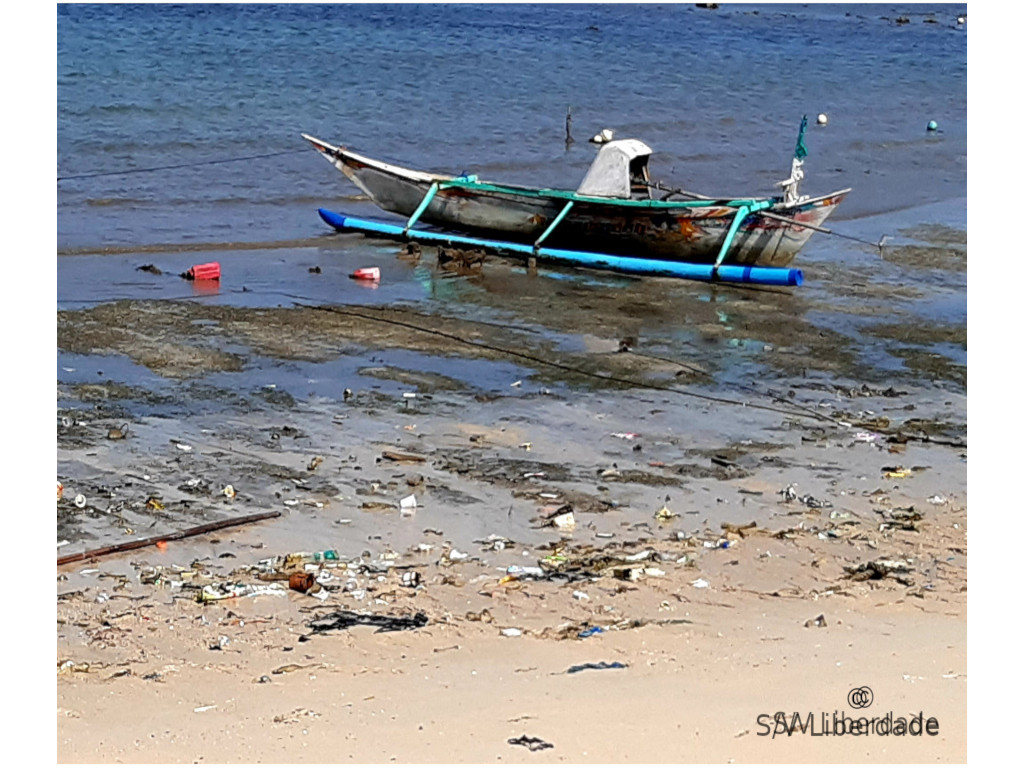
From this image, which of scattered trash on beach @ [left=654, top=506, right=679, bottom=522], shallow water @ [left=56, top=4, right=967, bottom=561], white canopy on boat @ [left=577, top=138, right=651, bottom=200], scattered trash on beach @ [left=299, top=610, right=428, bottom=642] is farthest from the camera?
white canopy on boat @ [left=577, top=138, right=651, bottom=200]

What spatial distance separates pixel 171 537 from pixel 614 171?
8.62 m

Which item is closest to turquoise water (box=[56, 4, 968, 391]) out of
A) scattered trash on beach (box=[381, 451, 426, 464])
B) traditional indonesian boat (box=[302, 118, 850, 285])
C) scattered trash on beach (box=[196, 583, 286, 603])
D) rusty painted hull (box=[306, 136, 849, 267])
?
traditional indonesian boat (box=[302, 118, 850, 285])

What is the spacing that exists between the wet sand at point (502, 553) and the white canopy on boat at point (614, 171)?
3.61m

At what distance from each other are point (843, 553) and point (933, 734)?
219cm

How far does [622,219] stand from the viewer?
14711 mm

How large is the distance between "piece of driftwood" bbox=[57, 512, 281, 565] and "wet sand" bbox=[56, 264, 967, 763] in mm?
75

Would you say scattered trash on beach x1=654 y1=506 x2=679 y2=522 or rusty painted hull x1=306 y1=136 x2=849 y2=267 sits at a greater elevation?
rusty painted hull x1=306 y1=136 x2=849 y2=267

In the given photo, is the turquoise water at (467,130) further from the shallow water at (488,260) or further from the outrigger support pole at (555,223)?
the outrigger support pole at (555,223)

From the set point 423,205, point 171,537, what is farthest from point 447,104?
point 171,537

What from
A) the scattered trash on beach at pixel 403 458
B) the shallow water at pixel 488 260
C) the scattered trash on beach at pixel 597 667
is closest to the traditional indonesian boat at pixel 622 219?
the shallow water at pixel 488 260

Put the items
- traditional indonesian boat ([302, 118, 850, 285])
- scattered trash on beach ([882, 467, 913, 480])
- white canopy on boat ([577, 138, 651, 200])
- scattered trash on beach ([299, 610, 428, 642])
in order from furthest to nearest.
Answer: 1. white canopy on boat ([577, 138, 651, 200])
2. traditional indonesian boat ([302, 118, 850, 285])
3. scattered trash on beach ([882, 467, 913, 480])
4. scattered trash on beach ([299, 610, 428, 642])

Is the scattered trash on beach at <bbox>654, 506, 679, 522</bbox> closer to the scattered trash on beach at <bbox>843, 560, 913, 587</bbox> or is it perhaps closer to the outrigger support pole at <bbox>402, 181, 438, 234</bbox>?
the scattered trash on beach at <bbox>843, 560, 913, 587</bbox>

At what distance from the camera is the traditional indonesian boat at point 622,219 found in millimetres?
14070

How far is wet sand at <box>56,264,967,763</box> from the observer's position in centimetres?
520
